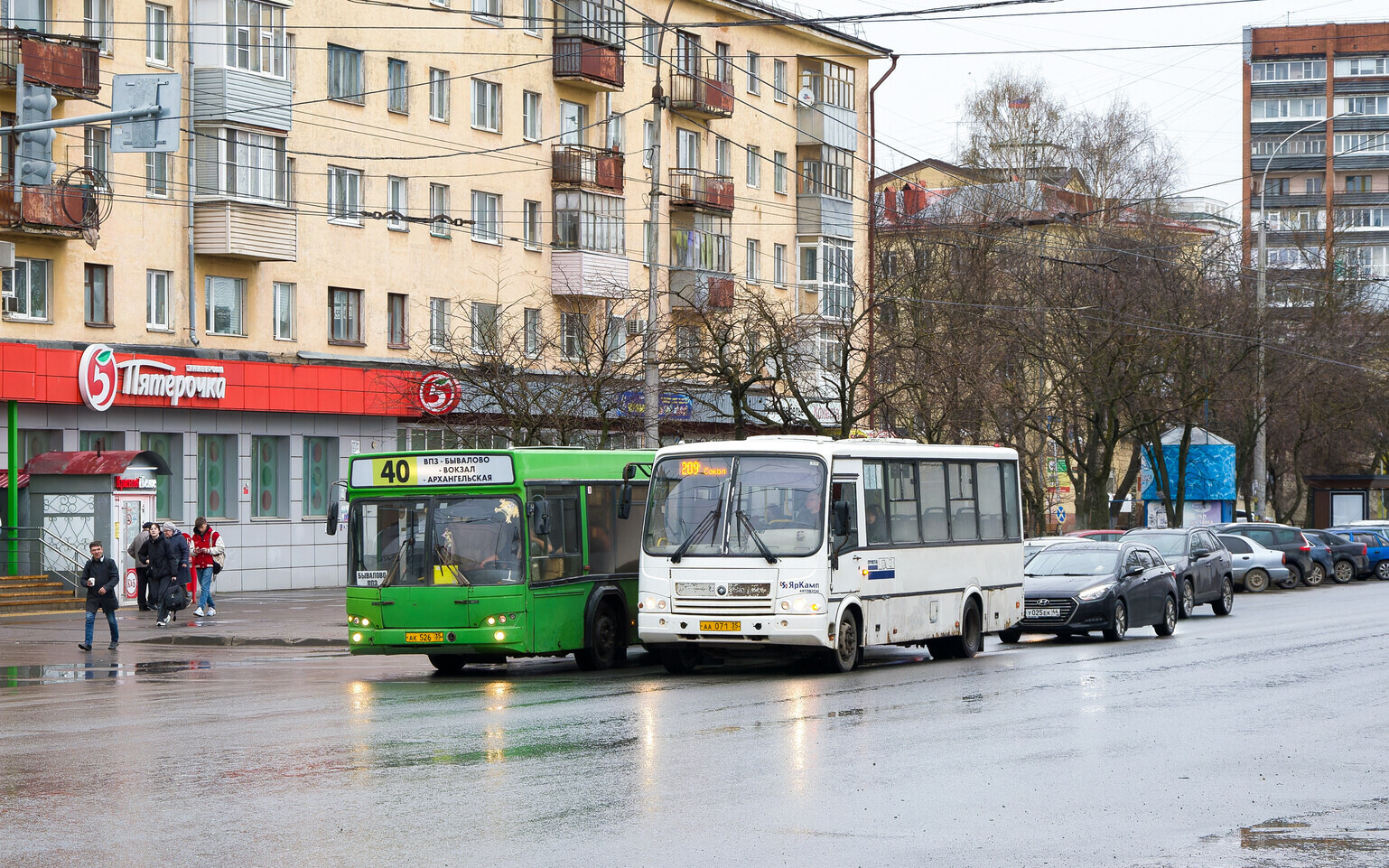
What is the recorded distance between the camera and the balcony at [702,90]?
54062 mm

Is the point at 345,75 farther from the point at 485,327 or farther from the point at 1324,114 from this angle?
the point at 1324,114

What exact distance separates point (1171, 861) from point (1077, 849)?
1.63 feet

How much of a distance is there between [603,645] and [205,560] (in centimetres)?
1325

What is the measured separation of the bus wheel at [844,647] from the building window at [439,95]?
29.2 meters

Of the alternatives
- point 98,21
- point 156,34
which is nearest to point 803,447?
point 98,21

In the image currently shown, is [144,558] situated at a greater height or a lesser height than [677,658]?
greater

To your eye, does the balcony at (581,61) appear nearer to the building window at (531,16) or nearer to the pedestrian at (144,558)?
the building window at (531,16)

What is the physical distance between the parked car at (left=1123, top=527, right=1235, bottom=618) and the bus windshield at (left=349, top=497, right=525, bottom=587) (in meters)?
15.8

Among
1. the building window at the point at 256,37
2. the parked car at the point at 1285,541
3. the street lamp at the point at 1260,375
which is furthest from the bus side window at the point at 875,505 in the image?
the street lamp at the point at 1260,375

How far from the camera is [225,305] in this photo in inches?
1610

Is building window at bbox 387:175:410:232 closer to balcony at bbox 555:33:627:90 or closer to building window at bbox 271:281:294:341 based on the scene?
building window at bbox 271:281:294:341

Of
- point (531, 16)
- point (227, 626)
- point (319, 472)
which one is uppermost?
point (531, 16)

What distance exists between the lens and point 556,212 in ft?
165

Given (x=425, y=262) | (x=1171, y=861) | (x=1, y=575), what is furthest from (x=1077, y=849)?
(x=425, y=262)
